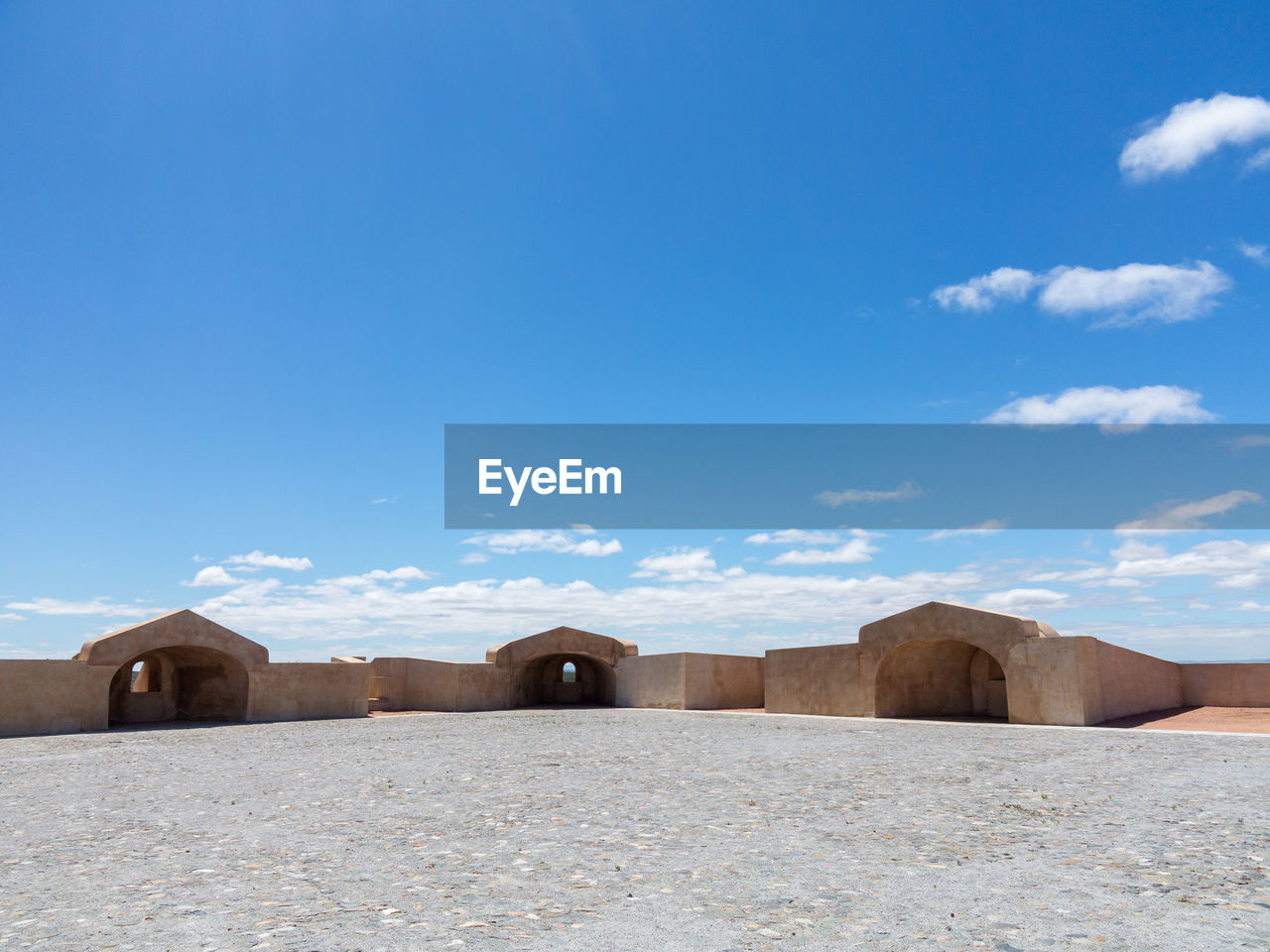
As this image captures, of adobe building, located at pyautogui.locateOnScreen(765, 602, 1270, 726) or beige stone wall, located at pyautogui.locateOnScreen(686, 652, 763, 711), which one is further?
beige stone wall, located at pyautogui.locateOnScreen(686, 652, 763, 711)

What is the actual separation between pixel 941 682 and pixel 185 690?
3151cm

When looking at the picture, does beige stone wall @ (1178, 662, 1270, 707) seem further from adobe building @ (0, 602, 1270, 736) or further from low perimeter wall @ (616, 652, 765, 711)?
low perimeter wall @ (616, 652, 765, 711)

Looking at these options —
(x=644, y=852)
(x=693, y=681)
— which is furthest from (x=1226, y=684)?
(x=644, y=852)

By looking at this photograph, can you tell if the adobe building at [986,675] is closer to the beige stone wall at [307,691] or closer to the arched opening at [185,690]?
the beige stone wall at [307,691]

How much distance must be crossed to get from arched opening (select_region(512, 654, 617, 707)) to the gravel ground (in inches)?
1148

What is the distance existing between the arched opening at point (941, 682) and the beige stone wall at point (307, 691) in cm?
2069

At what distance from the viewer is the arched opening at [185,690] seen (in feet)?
114

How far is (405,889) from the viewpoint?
26.2 feet

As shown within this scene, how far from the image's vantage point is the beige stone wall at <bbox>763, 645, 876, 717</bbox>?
3144 centimetres

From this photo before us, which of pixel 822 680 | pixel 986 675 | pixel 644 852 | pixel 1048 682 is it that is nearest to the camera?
pixel 644 852

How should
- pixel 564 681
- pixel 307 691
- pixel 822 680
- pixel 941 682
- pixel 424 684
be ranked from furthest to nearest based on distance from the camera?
1. pixel 564 681
2. pixel 424 684
3. pixel 307 691
4. pixel 941 682
5. pixel 822 680

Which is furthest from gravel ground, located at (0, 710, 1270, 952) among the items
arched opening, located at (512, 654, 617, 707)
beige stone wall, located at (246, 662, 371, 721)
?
arched opening, located at (512, 654, 617, 707)

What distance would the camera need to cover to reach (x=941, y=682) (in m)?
33.8

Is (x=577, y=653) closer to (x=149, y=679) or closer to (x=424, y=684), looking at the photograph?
(x=424, y=684)
